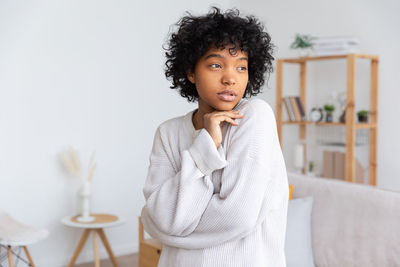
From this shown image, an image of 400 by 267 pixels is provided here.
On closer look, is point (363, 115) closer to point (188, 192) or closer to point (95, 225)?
point (95, 225)

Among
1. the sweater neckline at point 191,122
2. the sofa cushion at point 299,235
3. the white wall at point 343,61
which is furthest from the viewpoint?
the white wall at point 343,61

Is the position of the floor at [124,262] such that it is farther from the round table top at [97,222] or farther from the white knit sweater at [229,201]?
the white knit sweater at [229,201]

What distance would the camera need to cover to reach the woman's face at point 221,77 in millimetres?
1086

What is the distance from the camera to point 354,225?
234cm

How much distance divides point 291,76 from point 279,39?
0.33 m

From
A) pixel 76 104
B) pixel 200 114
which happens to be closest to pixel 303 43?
Result: pixel 76 104

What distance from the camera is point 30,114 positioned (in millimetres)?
3396

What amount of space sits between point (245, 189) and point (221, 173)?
8 cm

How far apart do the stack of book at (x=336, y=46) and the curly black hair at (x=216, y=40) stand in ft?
7.10

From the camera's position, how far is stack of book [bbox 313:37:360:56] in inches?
127

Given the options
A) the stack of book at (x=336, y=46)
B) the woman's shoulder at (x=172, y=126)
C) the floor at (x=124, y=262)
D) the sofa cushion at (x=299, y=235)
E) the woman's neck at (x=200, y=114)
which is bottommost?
the floor at (x=124, y=262)

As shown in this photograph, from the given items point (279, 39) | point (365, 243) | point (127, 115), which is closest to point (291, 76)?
point (279, 39)

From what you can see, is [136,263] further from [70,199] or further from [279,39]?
[279,39]

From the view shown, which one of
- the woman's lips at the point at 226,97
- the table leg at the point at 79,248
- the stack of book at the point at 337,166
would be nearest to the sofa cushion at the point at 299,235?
the stack of book at the point at 337,166
